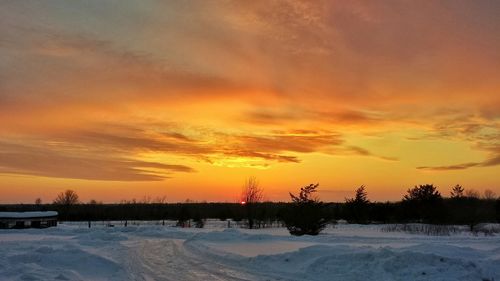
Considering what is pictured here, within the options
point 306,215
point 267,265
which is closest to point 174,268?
point 267,265

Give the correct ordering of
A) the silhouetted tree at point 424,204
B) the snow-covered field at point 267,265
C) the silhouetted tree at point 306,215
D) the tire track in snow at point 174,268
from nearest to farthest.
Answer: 1. the snow-covered field at point 267,265
2. the tire track in snow at point 174,268
3. the silhouetted tree at point 306,215
4. the silhouetted tree at point 424,204

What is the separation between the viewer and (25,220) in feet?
196

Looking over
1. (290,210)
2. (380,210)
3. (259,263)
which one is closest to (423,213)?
(380,210)

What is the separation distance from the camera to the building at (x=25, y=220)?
59031 millimetres

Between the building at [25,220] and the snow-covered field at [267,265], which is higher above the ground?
the building at [25,220]

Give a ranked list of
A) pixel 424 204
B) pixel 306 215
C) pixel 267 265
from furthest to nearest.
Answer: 1. pixel 424 204
2. pixel 306 215
3. pixel 267 265

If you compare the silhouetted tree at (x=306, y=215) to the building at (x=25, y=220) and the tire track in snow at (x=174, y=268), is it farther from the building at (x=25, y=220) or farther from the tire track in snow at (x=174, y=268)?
the building at (x=25, y=220)

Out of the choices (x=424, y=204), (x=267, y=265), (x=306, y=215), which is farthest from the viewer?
(x=424, y=204)

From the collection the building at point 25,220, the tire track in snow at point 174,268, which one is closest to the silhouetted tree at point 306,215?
the tire track in snow at point 174,268

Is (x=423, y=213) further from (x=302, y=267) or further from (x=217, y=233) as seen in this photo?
(x=302, y=267)

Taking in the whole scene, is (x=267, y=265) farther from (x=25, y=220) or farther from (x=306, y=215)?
(x=25, y=220)

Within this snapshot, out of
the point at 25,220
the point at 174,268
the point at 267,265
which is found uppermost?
the point at 25,220

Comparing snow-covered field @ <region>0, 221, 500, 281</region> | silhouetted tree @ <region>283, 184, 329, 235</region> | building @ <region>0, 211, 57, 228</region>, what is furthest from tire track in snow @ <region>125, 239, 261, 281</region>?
building @ <region>0, 211, 57, 228</region>

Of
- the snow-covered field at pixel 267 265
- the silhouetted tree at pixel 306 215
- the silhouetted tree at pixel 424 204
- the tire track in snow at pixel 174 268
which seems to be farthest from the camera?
the silhouetted tree at pixel 424 204
